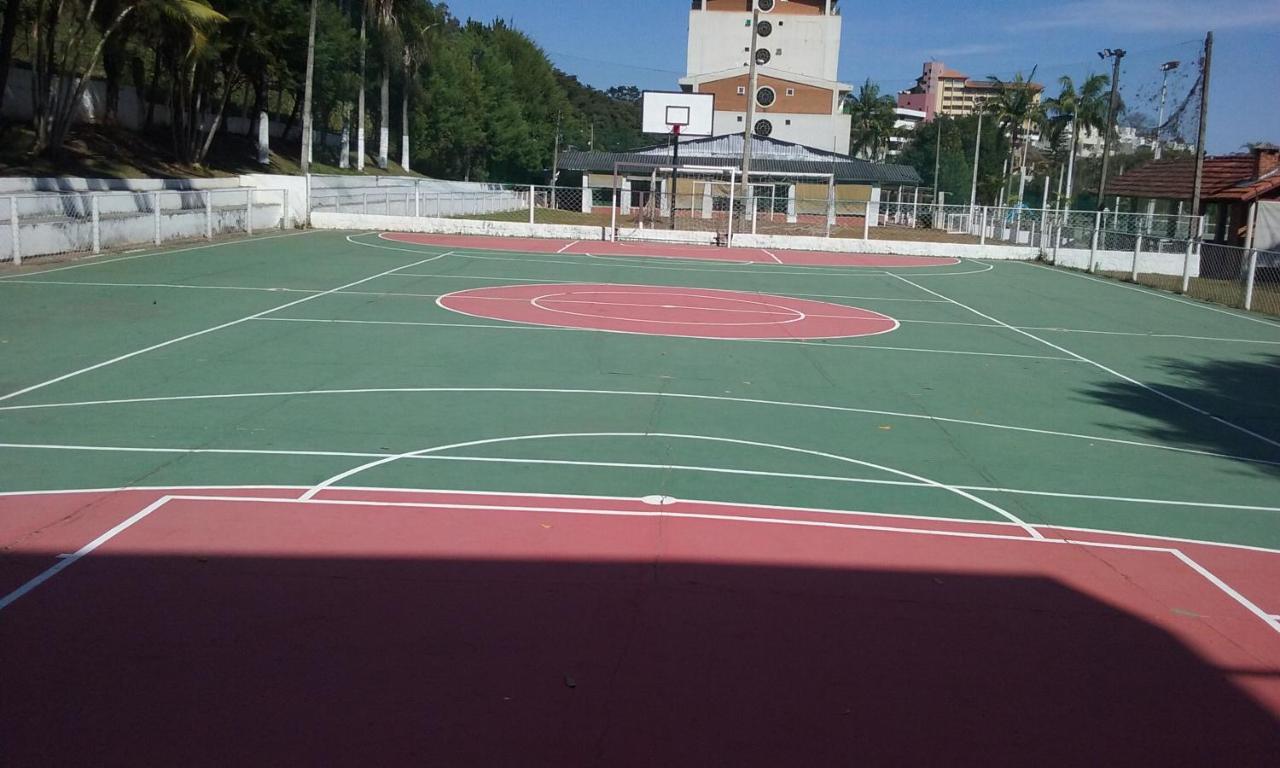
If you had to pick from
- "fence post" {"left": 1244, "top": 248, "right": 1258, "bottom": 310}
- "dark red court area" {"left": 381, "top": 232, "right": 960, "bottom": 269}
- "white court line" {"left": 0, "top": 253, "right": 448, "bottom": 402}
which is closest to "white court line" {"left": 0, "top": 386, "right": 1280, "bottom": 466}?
"white court line" {"left": 0, "top": 253, "right": 448, "bottom": 402}

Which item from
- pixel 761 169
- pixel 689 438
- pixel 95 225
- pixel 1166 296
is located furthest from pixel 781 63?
pixel 689 438

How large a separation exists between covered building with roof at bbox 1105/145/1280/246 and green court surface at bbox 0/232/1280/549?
1990 cm

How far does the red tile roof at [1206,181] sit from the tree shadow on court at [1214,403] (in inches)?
931

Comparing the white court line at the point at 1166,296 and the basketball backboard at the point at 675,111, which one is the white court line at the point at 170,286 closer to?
the white court line at the point at 1166,296

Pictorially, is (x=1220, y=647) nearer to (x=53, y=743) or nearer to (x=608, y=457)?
(x=608, y=457)

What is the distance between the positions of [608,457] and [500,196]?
46932 mm

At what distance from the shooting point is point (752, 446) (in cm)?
1136

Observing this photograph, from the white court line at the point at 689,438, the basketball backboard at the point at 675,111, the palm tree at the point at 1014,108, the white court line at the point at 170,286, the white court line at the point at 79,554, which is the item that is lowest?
the white court line at the point at 79,554

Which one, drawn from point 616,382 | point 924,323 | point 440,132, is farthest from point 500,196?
point 616,382

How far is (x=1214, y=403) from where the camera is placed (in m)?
15.2

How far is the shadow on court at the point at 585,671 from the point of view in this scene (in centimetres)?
503

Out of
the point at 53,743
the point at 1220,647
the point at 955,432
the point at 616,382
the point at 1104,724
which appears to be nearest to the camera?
the point at 53,743

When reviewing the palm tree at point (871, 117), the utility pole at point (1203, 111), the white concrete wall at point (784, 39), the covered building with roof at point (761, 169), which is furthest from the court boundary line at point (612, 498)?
the palm tree at point (871, 117)

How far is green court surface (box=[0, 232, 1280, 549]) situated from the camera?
9.84 metres
